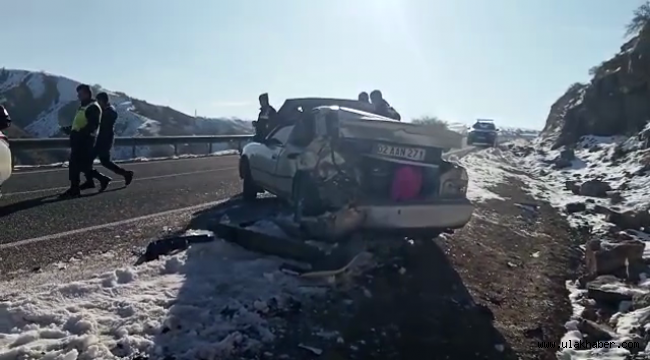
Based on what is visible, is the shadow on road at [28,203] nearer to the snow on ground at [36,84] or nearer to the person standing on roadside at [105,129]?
the person standing on roadside at [105,129]

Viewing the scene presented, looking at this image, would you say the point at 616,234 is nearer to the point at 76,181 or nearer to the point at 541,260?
the point at 541,260

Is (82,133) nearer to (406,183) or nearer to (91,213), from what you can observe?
(91,213)

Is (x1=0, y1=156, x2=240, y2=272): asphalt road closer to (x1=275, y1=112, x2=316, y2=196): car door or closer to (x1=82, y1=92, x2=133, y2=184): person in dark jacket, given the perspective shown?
(x1=82, y1=92, x2=133, y2=184): person in dark jacket

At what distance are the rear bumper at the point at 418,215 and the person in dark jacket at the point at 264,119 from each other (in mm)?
4481

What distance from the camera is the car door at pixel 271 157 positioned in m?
8.21

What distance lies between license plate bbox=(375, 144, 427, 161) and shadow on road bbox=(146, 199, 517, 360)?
3.39 feet

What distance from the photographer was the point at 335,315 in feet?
15.3

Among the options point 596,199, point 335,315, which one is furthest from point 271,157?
point 596,199

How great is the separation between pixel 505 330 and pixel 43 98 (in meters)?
59.3

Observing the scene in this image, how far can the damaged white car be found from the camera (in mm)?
5746

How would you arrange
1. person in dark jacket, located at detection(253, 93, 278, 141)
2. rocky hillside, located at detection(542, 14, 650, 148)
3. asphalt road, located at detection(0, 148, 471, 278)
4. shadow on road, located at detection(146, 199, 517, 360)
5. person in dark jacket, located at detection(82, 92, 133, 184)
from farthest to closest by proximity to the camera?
rocky hillside, located at detection(542, 14, 650, 148) → person in dark jacket, located at detection(82, 92, 133, 184) → person in dark jacket, located at detection(253, 93, 278, 141) → asphalt road, located at detection(0, 148, 471, 278) → shadow on road, located at detection(146, 199, 517, 360)

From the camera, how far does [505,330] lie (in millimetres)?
4766

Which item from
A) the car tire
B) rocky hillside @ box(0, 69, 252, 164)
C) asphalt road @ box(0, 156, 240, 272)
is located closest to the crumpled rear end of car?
asphalt road @ box(0, 156, 240, 272)

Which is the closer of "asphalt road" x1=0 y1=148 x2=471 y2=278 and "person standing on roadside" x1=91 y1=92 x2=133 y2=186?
"asphalt road" x1=0 y1=148 x2=471 y2=278
